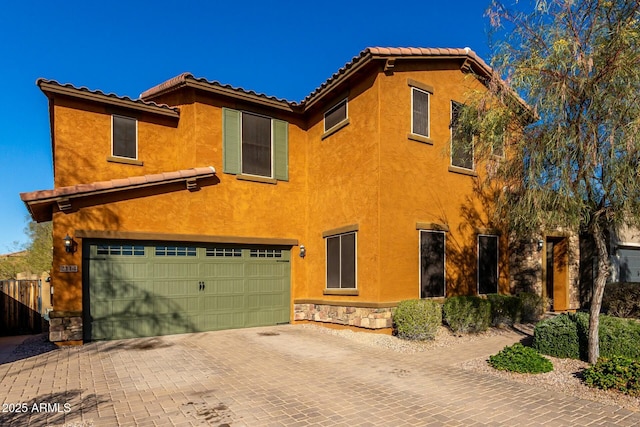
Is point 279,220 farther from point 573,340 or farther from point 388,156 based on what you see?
point 573,340

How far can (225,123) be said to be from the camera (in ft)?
39.0

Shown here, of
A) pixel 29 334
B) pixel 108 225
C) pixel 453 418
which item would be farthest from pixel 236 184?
pixel 453 418

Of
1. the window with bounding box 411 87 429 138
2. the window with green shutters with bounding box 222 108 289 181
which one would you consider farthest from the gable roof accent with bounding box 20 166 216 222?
the window with bounding box 411 87 429 138

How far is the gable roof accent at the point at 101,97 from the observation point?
10.3 metres

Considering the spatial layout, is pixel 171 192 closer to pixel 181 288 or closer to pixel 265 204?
pixel 181 288

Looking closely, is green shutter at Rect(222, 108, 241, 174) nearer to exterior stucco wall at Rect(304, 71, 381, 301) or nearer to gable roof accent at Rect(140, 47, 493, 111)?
gable roof accent at Rect(140, 47, 493, 111)

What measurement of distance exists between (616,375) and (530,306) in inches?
269

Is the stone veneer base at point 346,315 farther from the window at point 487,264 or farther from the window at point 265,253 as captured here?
the window at point 487,264

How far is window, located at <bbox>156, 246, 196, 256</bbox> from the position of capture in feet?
35.1

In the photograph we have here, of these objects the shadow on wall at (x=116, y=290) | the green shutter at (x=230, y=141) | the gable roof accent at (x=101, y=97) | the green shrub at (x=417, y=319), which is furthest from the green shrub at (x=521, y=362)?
the gable roof accent at (x=101, y=97)

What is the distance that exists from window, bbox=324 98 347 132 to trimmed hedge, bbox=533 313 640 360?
299 inches

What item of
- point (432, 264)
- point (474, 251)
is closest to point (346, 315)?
point (432, 264)

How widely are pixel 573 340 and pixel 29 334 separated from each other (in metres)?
14.3

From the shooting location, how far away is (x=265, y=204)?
12.4m
